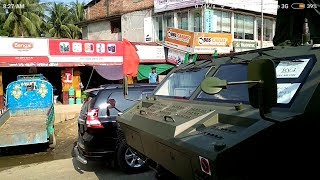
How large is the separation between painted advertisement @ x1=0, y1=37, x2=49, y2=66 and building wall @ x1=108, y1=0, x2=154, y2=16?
883cm

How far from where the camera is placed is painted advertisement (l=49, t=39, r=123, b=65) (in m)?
18.8

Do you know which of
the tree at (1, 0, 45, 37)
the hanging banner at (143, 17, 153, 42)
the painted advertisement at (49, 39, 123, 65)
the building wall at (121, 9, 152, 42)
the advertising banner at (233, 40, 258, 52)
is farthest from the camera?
the tree at (1, 0, 45, 37)

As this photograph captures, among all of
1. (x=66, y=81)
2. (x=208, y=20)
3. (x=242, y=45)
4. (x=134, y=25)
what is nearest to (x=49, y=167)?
(x=66, y=81)

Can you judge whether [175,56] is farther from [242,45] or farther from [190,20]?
[242,45]

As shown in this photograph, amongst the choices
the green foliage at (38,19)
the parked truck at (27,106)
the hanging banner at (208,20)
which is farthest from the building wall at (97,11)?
the parked truck at (27,106)

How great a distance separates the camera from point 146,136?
3.82 metres

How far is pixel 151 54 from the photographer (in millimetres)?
21828

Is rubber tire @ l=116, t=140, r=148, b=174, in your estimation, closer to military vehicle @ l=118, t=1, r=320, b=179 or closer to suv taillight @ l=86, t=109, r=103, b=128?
suv taillight @ l=86, t=109, r=103, b=128

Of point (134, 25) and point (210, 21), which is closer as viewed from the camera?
point (210, 21)

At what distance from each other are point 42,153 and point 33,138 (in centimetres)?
102

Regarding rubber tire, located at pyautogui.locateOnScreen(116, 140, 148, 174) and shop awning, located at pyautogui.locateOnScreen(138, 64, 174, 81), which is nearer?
rubber tire, located at pyautogui.locateOnScreen(116, 140, 148, 174)

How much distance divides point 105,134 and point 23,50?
13.0 metres

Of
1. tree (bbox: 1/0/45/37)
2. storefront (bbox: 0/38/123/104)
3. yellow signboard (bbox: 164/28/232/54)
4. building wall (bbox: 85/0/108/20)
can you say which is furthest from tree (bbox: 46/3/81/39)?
yellow signboard (bbox: 164/28/232/54)

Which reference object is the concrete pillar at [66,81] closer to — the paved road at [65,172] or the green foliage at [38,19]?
the paved road at [65,172]
